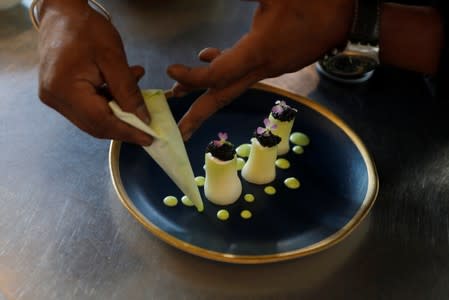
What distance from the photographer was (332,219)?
77 cm

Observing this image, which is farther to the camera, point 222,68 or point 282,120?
point 282,120

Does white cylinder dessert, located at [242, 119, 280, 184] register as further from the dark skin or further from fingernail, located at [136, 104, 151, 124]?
fingernail, located at [136, 104, 151, 124]

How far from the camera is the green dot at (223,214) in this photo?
30.7 inches

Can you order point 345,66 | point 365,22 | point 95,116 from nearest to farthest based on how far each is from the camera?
point 95,116, point 365,22, point 345,66

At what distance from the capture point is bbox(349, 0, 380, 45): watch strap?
86 centimetres

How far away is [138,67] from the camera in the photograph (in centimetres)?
73

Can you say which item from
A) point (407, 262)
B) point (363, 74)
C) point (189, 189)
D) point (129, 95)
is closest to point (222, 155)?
point (189, 189)

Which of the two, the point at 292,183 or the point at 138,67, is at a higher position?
the point at 138,67

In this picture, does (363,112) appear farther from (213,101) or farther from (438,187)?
(213,101)

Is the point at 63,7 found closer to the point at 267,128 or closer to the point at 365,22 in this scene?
the point at 267,128

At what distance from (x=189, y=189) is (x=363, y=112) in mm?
490

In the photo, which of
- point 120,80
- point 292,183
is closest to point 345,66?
point 292,183

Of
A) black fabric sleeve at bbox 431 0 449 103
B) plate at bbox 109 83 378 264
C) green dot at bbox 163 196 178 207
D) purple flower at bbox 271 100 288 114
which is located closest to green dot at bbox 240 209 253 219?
plate at bbox 109 83 378 264

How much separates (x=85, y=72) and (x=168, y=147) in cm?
18
